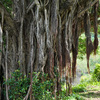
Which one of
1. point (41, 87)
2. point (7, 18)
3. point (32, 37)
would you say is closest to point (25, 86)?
point (41, 87)

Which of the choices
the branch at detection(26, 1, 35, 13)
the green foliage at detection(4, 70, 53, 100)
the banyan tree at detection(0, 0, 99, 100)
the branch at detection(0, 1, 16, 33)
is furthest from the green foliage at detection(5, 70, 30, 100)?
the branch at detection(26, 1, 35, 13)

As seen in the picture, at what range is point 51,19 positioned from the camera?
3.26m

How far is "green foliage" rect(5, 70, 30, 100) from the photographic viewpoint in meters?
3.12

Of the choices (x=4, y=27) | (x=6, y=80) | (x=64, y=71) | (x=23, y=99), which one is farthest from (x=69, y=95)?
(x=4, y=27)

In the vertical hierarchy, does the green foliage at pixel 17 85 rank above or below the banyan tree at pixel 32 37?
below

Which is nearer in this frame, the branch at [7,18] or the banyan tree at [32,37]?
the branch at [7,18]

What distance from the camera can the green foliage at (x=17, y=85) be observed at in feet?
10.2

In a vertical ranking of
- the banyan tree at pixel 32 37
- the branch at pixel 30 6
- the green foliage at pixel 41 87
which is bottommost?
the green foliage at pixel 41 87

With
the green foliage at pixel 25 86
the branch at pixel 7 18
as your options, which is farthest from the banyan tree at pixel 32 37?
the green foliage at pixel 25 86

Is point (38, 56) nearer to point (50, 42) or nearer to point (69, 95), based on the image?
point (50, 42)

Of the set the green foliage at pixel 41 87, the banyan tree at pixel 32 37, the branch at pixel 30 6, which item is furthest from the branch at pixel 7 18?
the green foliage at pixel 41 87

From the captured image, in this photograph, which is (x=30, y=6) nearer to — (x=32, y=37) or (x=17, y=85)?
(x=32, y=37)

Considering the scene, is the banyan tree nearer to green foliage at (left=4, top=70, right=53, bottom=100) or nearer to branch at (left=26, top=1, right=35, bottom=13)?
branch at (left=26, top=1, right=35, bottom=13)

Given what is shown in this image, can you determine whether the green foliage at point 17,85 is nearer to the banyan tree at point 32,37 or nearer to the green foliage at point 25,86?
the green foliage at point 25,86
